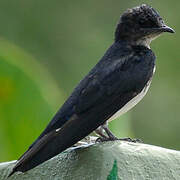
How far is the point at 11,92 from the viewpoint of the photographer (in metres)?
5.45

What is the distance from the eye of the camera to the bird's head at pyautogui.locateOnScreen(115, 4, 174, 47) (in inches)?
192

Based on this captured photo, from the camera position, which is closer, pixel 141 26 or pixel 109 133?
pixel 109 133

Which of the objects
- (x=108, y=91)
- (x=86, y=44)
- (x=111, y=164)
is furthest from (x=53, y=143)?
(x=86, y=44)

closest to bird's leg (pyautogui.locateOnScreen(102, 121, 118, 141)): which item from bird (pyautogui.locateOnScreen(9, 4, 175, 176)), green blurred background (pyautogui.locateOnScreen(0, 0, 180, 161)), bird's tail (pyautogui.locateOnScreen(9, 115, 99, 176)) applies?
bird (pyautogui.locateOnScreen(9, 4, 175, 176))

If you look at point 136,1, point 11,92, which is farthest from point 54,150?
point 136,1

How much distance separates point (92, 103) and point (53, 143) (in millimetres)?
501

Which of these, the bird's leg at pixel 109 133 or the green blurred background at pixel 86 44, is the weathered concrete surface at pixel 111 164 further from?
the green blurred background at pixel 86 44

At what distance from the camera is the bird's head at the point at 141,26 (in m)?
4.88

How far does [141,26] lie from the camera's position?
4961 millimetres

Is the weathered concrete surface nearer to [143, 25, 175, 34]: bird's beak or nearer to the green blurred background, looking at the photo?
[143, 25, 175, 34]: bird's beak

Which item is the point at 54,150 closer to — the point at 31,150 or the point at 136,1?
the point at 31,150

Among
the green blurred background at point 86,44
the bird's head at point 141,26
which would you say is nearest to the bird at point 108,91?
the bird's head at point 141,26

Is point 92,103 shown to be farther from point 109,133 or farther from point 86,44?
point 86,44

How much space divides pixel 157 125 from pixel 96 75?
5.34 metres
